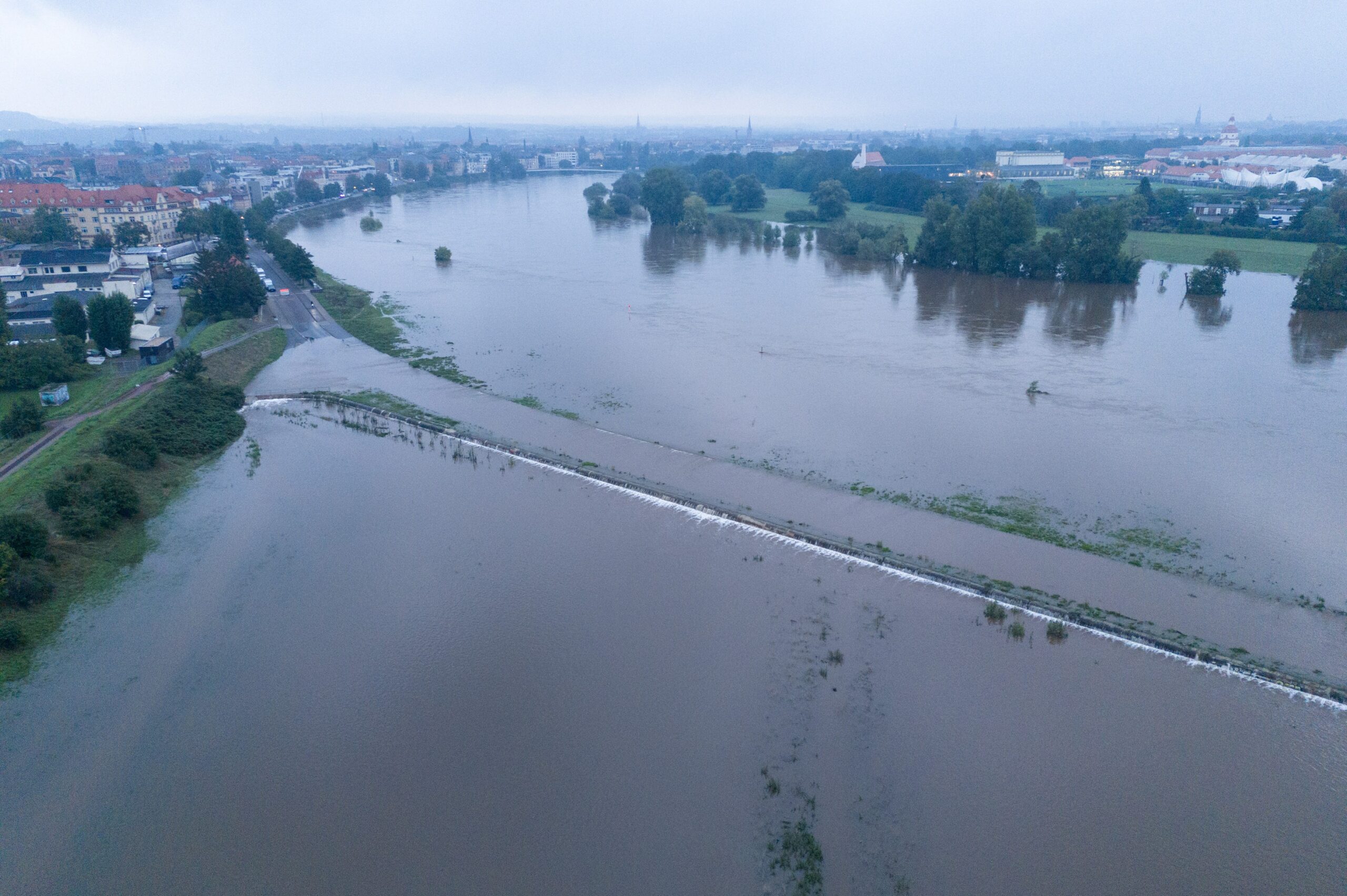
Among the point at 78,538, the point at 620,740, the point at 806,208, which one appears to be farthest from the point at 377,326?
the point at 806,208

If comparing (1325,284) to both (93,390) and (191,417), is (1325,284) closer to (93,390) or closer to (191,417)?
(191,417)

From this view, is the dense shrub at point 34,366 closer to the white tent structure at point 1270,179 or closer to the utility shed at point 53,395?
the utility shed at point 53,395

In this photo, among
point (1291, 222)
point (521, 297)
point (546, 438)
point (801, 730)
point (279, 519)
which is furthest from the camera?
point (1291, 222)

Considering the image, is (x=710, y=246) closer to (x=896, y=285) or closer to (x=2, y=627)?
(x=896, y=285)

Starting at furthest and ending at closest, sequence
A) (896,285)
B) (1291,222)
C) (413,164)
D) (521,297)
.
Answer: (413,164) → (1291,222) → (896,285) → (521,297)

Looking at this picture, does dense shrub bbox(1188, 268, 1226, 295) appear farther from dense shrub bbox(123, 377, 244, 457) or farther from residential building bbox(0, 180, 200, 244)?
residential building bbox(0, 180, 200, 244)

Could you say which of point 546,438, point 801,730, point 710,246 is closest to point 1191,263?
point 710,246

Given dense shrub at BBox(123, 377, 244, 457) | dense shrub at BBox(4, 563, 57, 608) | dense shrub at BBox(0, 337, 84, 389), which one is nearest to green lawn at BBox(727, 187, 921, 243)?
dense shrub at BBox(123, 377, 244, 457)
